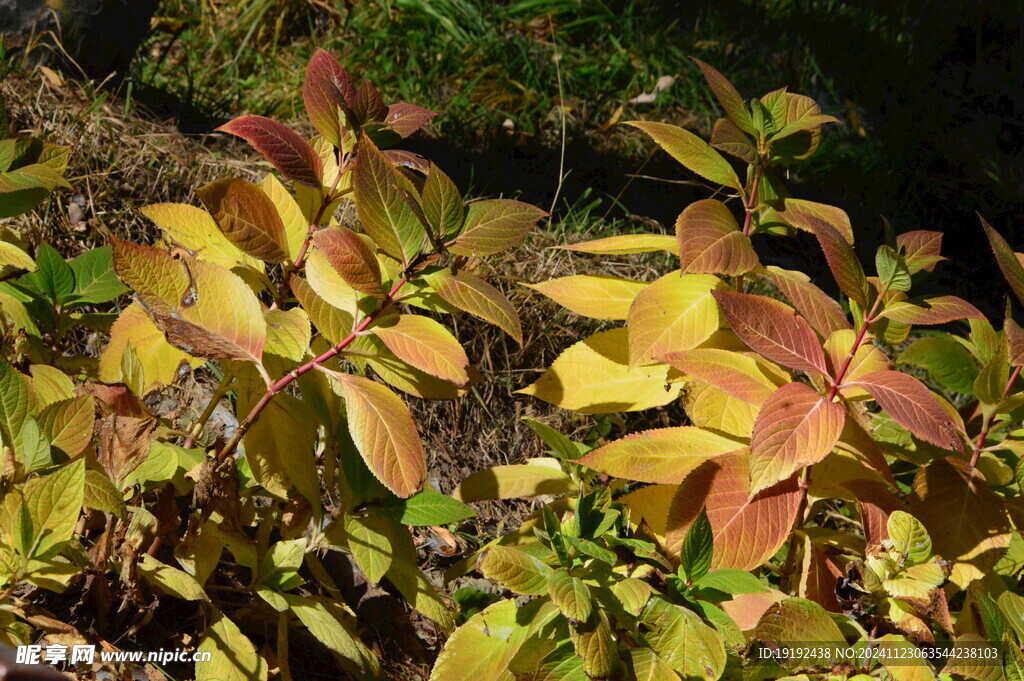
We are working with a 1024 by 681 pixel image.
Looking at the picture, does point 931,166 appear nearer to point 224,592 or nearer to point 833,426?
point 833,426

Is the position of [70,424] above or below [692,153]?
below

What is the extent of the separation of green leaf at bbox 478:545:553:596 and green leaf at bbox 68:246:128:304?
0.82m

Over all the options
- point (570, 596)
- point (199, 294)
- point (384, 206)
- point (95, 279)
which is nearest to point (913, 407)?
point (570, 596)

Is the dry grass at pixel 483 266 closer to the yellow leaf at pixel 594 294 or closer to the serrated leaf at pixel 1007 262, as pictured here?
the yellow leaf at pixel 594 294

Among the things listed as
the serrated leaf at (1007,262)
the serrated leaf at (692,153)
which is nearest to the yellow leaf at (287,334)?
the serrated leaf at (692,153)

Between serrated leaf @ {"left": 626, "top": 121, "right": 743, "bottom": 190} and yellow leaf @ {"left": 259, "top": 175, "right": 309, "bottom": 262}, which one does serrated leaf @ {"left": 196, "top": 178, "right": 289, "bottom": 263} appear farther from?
serrated leaf @ {"left": 626, "top": 121, "right": 743, "bottom": 190}

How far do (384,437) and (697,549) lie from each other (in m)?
0.54

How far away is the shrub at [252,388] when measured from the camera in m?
1.23

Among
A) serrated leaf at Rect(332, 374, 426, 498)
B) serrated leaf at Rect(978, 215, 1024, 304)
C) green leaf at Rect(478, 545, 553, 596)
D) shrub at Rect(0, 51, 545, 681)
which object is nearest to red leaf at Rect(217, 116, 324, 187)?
shrub at Rect(0, 51, 545, 681)

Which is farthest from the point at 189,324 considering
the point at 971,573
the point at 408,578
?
the point at 971,573

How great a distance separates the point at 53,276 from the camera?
1.54m

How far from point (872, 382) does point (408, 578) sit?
84cm

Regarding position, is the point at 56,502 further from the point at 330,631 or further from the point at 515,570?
the point at 515,570

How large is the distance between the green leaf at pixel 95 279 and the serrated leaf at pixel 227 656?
1.94 feet
